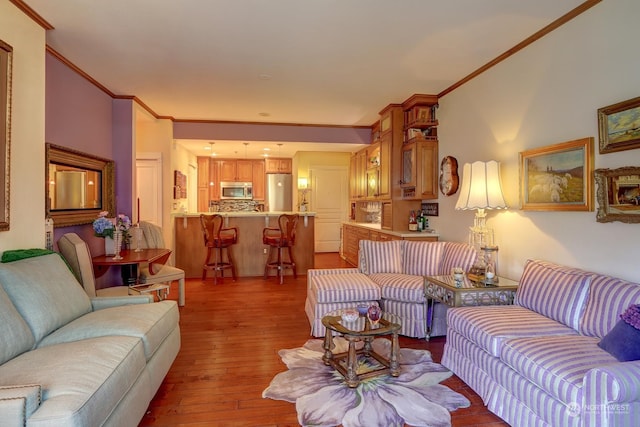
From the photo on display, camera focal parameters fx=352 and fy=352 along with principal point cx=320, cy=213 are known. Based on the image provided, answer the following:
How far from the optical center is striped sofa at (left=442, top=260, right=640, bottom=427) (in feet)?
4.94

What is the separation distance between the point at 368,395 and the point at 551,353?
1071 millimetres

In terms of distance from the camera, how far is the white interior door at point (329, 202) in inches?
326

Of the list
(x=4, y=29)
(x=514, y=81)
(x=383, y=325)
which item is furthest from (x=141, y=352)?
(x=514, y=81)

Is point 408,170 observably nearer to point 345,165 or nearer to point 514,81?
point 514,81

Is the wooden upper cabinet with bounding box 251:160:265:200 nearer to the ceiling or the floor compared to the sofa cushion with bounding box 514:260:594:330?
nearer to the ceiling

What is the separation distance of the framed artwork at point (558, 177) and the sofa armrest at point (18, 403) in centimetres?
327

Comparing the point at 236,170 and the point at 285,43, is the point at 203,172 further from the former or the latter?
the point at 285,43

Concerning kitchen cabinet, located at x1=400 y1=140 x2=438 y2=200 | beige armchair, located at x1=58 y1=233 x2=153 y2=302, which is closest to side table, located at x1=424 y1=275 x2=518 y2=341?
kitchen cabinet, located at x1=400 y1=140 x2=438 y2=200

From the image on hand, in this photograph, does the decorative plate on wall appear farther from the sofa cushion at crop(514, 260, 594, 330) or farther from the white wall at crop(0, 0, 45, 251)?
the white wall at crop(0, 0, 45, 251)

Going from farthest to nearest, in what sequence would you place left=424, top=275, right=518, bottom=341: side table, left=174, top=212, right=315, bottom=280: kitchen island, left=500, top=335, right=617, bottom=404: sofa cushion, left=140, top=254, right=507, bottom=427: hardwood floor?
left=174, top=212, right=315, bottom=280: kitchen island < left=424, top=275, right=518, bottom=341: side table < left=140, top=254, right=507, bottom=427: hardwood floor < left=500, top=335, right=617, bottom=404: sofa cushion

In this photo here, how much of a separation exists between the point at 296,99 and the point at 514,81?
2582 mm

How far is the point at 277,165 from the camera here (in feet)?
28.8

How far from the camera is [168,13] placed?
102 inches

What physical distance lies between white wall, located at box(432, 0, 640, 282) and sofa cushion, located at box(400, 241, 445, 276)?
594 mm
